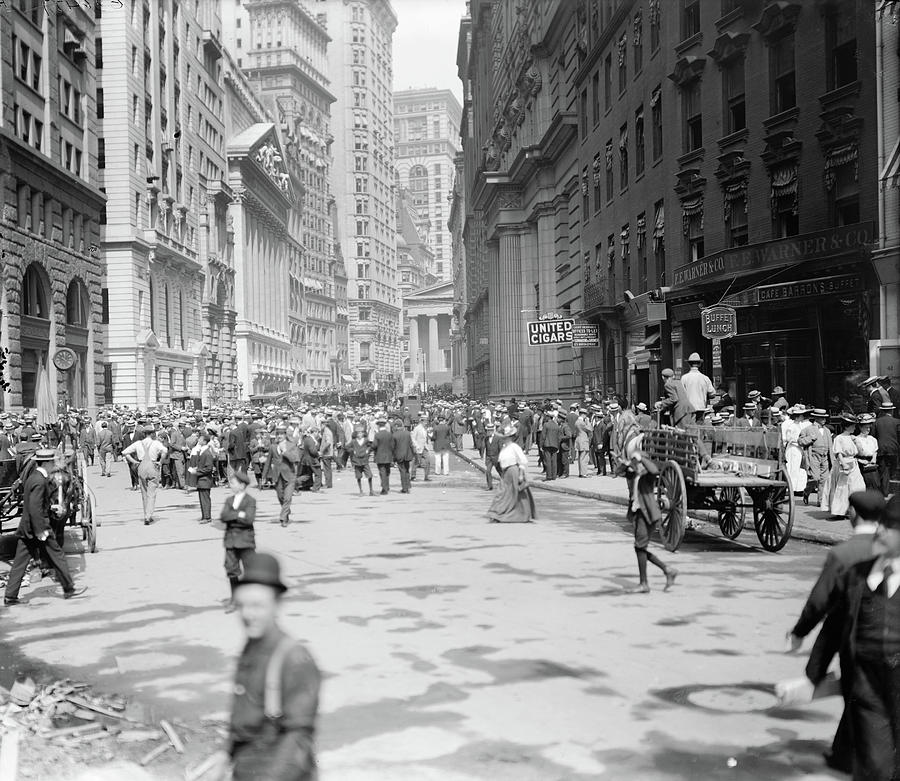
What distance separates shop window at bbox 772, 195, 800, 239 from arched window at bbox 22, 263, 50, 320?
3000cm

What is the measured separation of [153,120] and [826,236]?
163ft

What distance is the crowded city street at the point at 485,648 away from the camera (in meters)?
6.02

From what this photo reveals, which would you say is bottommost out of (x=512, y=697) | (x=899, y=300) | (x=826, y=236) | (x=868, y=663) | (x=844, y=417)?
(x=512, y=697)

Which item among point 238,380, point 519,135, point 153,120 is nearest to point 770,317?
point 519,135

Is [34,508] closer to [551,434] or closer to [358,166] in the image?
[551,434]

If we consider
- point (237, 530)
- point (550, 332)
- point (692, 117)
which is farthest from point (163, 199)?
point (237, 530)

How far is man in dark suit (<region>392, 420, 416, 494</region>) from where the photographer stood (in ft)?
79.7

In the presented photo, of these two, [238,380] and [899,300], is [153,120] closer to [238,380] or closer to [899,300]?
[238,380]

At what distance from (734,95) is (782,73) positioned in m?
2.12

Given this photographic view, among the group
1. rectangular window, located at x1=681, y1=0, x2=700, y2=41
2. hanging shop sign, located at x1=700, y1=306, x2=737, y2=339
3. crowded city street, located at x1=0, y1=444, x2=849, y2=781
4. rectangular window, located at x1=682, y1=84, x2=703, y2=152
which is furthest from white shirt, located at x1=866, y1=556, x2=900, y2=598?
rectangular window, located at x1=681, y1=0, x2=700, y2=41

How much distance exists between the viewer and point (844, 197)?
21375 mm

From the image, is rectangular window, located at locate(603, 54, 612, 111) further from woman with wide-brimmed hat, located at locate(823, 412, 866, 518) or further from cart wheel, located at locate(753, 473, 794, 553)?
cart wheel, located at locate(753, 473, 794, 553)

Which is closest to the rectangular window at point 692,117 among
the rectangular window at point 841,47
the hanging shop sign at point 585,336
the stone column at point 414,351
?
the rectangular window at point 841,47

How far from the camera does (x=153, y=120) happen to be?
6116 cm
